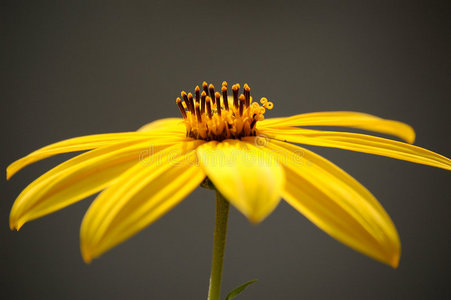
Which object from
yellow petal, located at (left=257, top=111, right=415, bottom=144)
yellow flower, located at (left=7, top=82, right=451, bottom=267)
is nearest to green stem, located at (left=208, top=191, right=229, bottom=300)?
yellow flower, located at (left=7, top=82, right=451, bottom=267)

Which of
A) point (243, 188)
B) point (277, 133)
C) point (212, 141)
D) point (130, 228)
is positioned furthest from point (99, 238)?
point (277, 133)

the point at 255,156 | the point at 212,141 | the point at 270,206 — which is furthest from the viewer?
the point at 212,141

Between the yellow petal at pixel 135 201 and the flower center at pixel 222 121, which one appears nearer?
the yellow petal at pixel 135 201

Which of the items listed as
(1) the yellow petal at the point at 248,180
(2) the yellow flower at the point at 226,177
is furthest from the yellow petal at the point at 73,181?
(1) the yellow petal at the point at 248,180

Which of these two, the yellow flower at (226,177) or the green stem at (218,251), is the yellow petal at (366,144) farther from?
the green stem at (218,251)

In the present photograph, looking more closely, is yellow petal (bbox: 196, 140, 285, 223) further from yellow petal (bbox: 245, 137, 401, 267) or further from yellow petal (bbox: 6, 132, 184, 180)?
yellow petal (bbox: 6, 132, 184, 180)

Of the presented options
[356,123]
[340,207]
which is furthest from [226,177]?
[356,123]

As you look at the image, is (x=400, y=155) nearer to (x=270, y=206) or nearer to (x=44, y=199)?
(x=270, y=206)
